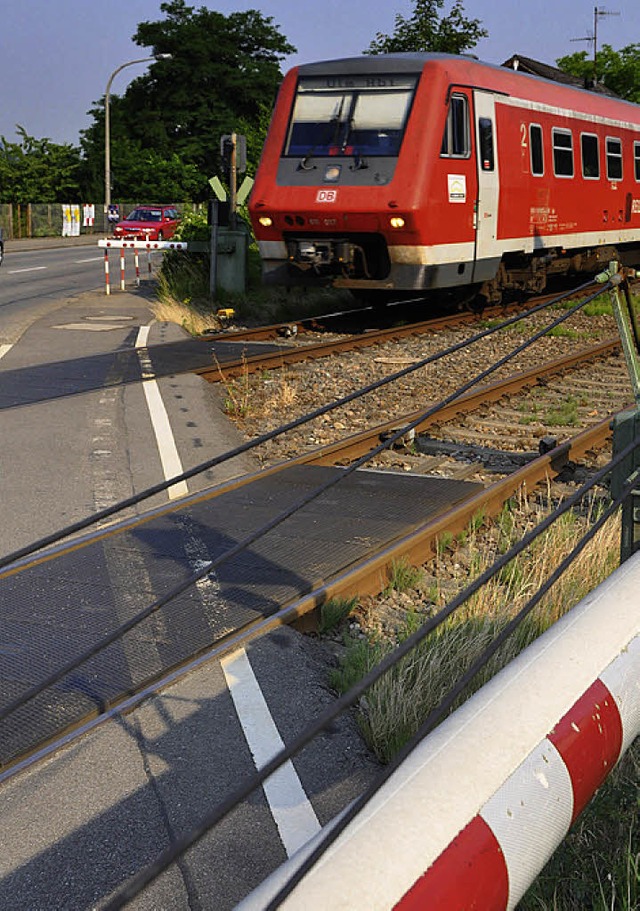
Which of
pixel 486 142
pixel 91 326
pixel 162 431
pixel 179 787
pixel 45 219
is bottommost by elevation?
pixel 179 787

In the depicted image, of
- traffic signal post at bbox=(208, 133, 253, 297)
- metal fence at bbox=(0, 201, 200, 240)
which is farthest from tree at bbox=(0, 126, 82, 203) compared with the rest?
traffic signal post at bbox=(208, 133, 253, 297)

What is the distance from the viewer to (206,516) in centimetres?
709

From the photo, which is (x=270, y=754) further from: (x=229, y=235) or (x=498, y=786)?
(x=229, y=235)

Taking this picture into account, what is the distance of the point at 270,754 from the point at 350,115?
1214 centimetres

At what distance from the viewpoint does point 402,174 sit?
46.8ft

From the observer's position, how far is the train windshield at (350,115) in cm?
1450

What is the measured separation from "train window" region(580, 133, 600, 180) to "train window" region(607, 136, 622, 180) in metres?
0.59

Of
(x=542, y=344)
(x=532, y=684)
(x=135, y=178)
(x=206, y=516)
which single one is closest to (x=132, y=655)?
(x=206, y=516)

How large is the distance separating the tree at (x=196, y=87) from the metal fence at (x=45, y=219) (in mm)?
13175

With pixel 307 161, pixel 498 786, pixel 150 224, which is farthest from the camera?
pixel 150 224

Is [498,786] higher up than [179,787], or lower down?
higher up

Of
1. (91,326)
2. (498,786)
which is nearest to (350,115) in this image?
(91,326)

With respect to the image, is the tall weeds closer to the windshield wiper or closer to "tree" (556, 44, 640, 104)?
the windshield wiper

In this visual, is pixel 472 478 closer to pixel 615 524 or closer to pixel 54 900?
pixel 615 524
